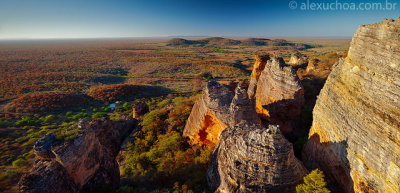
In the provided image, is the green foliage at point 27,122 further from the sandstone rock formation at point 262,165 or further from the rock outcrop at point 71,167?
the sandstone rock formation at point 262,165

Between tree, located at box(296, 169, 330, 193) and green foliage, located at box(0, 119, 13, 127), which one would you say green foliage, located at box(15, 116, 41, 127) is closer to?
green foliage, located at box(0, 119, 13, 127)

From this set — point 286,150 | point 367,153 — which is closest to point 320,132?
point 367,153

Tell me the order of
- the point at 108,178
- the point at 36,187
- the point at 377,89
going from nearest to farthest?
the point at 377,89, the point at 36,187, the point at 108,178

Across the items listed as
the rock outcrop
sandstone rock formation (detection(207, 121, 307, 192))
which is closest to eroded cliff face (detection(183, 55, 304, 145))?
sandstone rock formation (detection(207, 121, 307, 192))

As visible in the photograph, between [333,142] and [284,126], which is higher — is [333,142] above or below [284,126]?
above

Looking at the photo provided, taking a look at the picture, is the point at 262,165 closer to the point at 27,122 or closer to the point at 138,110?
the point at 138,110

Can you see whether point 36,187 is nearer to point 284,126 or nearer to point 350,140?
point 350,140

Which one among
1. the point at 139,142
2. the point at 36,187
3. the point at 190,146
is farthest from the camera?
the point at 139,142
